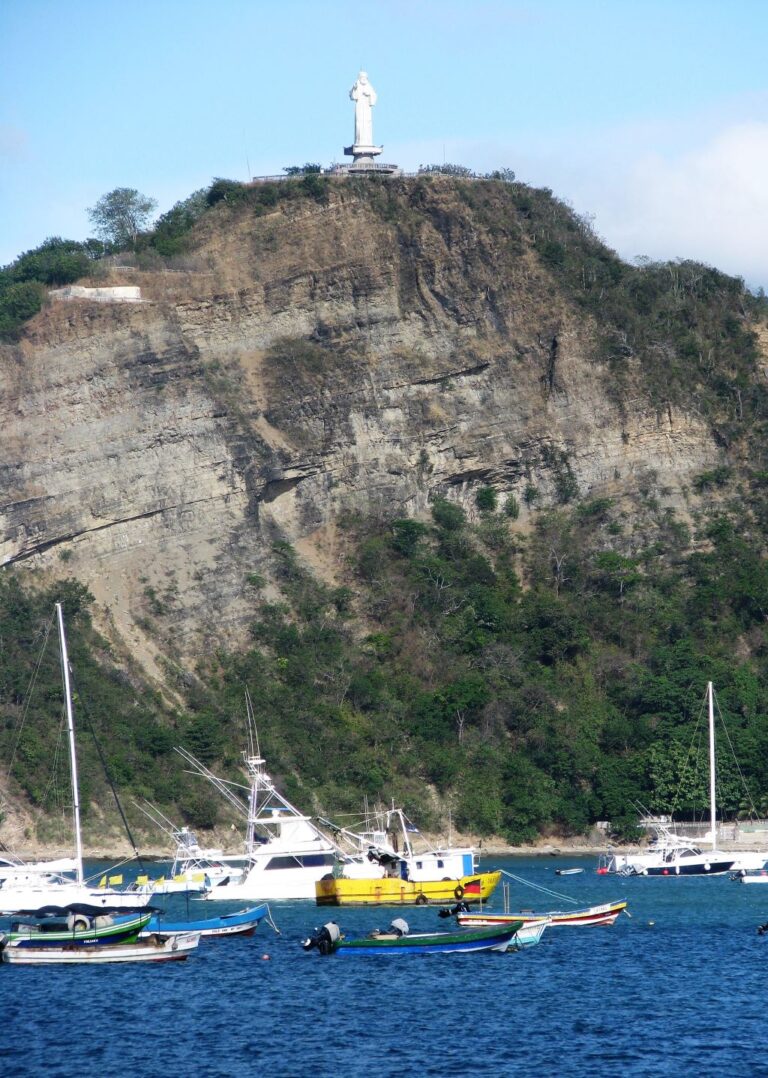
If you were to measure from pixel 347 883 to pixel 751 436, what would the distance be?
53.9 metres

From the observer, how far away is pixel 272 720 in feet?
294

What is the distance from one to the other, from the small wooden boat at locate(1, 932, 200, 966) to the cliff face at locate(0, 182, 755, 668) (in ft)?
141

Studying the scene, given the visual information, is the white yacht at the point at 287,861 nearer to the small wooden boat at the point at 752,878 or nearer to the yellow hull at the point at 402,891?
the yellow hull at the point at 402,891

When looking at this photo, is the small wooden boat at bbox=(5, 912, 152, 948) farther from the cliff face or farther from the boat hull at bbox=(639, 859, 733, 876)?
the cliff face

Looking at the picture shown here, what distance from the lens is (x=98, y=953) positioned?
164 feet

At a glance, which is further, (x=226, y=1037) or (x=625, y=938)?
(x=625, y=938)

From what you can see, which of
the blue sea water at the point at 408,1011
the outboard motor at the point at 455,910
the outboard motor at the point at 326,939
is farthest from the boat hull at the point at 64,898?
the outboard motor at the point at 455,910

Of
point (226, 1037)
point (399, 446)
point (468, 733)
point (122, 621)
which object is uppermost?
point (399, 446)

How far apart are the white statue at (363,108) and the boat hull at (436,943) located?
66473 millimetres

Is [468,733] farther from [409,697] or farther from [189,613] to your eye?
[189,613]

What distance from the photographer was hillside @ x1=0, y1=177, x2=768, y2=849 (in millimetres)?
89750

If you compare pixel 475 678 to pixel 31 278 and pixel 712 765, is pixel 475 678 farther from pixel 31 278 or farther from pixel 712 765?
pixel 31 278

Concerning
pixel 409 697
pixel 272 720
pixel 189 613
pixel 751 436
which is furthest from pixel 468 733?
pixel 751 436

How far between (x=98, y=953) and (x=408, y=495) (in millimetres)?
55714
